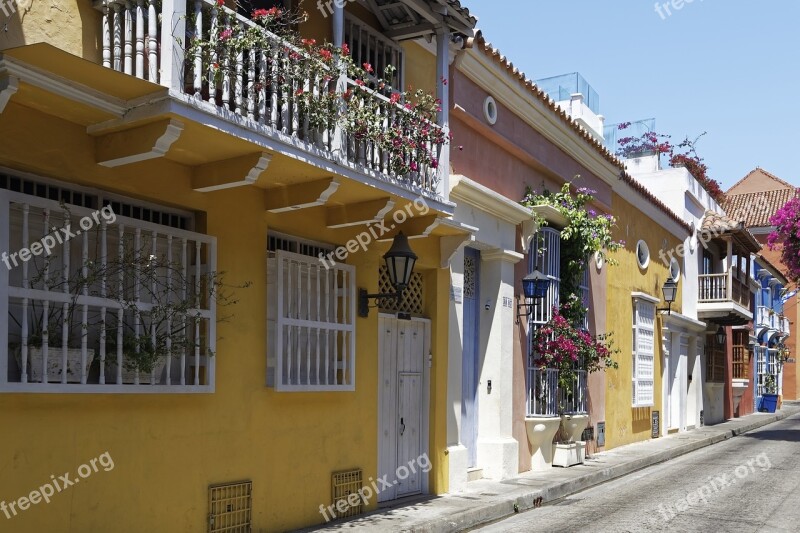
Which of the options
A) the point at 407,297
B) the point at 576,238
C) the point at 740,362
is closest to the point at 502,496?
the point at 407,297

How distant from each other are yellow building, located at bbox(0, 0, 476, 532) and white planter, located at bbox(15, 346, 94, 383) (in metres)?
0.01

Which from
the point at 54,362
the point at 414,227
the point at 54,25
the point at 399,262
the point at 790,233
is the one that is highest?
the point at 790,233

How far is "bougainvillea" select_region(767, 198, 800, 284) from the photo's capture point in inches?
775

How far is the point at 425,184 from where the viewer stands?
884cm

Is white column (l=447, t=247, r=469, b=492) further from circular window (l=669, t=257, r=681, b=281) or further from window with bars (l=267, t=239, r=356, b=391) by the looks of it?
circular window (l=669, t=257, r=681, b=281)

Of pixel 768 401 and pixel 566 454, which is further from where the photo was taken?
pixel 768 401

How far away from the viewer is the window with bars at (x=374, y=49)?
29.5 feet

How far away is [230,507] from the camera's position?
730 centimetres

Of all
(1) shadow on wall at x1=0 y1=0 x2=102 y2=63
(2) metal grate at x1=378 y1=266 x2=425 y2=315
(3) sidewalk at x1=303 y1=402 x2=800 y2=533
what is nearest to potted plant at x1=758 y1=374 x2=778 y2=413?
(3) sidewalk at x1=303 y1=402 x2=800 y2=533

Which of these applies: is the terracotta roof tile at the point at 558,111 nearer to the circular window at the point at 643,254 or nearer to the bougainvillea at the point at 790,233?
the circular window at the point at 643,254

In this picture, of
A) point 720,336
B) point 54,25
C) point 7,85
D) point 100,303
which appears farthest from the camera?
point 720,336

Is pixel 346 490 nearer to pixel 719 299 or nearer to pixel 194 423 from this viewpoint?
pixel 194 423

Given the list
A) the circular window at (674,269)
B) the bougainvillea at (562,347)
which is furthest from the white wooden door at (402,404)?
the circular window at (674,269)

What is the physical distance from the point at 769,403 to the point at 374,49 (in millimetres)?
29054
